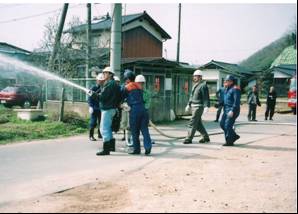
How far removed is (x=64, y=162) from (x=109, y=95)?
1833 mm

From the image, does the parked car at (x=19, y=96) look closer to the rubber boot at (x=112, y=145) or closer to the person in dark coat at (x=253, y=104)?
the person in dark coat at (x=253, y=104)

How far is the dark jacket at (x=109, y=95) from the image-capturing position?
9.12 m

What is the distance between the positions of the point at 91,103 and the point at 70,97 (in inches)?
253

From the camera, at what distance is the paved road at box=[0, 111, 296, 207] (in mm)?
6359

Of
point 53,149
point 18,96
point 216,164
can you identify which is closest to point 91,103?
point 53,149

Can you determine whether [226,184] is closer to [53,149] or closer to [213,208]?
[213,208]

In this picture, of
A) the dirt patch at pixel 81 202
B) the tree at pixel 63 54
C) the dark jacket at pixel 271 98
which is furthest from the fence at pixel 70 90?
the dirt patch at pixel 81 202

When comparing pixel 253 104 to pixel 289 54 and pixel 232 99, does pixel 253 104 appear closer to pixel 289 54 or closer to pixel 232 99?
pixel 289 54

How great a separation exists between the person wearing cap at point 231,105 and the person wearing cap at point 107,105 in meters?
3.03

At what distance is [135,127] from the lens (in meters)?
9.19

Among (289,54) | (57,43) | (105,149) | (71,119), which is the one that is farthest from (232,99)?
(57,43)

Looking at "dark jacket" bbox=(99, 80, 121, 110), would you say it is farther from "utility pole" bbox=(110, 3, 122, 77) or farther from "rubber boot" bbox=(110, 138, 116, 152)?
"utility pole" bbox=(110, 3, 122, 77)

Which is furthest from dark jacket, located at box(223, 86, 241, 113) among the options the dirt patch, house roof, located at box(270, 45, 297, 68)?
the dirt patch

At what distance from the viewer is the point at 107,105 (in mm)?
9203
